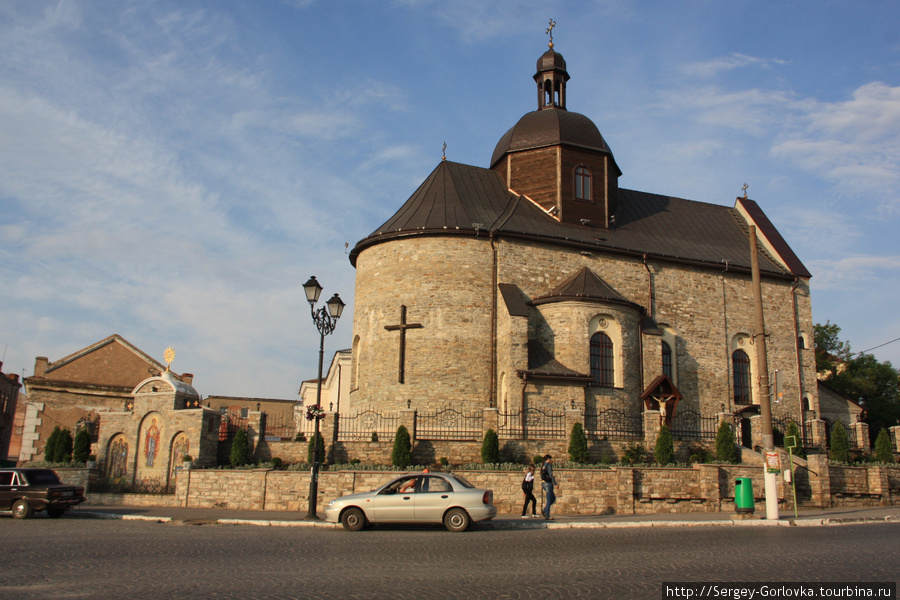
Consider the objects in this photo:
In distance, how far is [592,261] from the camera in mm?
29969

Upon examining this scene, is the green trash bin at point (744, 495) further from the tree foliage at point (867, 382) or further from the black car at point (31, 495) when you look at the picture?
the tree foliage at point (867, 382)

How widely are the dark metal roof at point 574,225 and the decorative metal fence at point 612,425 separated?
7168 mm

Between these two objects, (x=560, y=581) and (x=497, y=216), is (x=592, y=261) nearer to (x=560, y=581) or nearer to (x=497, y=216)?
(x=497, y=216)

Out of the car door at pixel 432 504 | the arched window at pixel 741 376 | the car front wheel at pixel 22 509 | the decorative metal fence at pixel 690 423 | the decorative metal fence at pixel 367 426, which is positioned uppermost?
the arched window at pixel 741 376

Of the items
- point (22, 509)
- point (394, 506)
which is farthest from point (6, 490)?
point (394, 506)

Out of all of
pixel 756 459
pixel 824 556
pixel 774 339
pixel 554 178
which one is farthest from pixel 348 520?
pixel 774 339

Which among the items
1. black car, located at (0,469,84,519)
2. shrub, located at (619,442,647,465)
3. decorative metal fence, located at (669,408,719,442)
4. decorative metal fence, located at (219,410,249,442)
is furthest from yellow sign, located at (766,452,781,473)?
black car, located at (0,469,84,519)

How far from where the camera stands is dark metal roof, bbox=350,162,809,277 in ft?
94.1

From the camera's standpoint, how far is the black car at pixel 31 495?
17609 mm

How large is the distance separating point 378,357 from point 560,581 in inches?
742

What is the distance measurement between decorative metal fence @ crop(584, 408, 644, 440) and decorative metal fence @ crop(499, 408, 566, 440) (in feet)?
4.38

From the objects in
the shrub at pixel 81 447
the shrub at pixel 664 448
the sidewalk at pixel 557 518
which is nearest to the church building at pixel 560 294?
the shrub at pixel 664 448

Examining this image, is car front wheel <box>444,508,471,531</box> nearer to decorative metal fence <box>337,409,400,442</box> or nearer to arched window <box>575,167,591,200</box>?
decorative metal fence <box>337,409,400,442</box>

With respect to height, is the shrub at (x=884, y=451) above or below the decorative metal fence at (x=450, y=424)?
below
